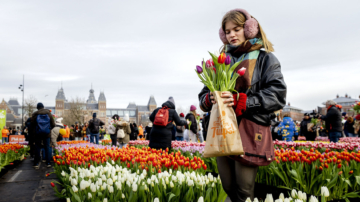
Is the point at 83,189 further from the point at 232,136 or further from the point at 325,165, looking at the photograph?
the point at 325,165

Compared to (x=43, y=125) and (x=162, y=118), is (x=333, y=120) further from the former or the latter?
(x=43, y=125)

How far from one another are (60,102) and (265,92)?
122818mm

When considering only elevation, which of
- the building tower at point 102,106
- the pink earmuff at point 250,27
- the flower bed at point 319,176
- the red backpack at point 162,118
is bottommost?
the flower bed at point 319,176

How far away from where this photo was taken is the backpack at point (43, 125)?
752 centimetres

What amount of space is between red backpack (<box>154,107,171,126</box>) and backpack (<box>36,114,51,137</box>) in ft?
11.9

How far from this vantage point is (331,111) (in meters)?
8.18

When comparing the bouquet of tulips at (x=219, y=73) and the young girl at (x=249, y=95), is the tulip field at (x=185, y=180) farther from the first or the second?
the bouquet of tulips at (x=219, y=73)

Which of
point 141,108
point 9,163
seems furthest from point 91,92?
point 9,163

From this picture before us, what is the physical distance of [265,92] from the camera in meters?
1.94

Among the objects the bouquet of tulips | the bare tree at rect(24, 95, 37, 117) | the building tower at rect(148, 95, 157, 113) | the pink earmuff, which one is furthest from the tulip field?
the building tower at rect(148, 95, 157, 113)

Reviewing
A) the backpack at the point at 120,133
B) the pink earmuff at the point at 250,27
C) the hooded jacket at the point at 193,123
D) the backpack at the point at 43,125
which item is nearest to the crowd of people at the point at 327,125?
the hooded jacket at the point at 193,123

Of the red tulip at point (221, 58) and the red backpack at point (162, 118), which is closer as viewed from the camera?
the red tulip at point (221, 58)

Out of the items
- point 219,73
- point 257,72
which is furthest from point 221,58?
point 257,72

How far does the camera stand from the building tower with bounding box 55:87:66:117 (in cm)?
11112
